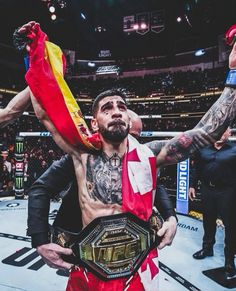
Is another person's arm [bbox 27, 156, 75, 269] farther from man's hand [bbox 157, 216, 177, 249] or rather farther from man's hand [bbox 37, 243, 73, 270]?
man's hand [bbox 157, 216, 177, 249]

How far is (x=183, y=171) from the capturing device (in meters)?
4.49

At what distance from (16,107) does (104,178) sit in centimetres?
69

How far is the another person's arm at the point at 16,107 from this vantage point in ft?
4.94

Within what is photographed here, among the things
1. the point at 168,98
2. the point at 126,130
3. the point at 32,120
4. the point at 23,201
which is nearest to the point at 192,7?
the point at 168,98

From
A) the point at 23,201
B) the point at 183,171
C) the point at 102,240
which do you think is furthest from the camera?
the point at 23,201

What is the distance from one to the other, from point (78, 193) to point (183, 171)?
3.44m

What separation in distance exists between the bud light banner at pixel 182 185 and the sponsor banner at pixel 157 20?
42.6ft

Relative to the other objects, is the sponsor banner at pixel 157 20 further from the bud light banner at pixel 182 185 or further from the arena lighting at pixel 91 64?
the bud light banner at pixel 182 185

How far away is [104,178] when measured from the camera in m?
1.27

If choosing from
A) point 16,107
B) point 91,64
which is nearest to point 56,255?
point 16,107

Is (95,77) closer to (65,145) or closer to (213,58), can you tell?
(213,58)

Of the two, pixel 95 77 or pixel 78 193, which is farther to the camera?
pixel 95 77

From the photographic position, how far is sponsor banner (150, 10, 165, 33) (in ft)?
49.4

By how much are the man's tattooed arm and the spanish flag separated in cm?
44
